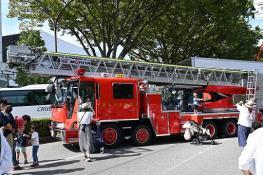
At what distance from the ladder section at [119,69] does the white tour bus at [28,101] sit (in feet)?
27.6

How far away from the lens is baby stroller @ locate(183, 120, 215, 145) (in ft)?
53.4

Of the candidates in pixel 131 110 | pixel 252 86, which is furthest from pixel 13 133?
pixel 252 86

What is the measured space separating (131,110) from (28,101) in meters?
10.6

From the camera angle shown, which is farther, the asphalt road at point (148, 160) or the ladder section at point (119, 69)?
the ladder section at point (119, 69)

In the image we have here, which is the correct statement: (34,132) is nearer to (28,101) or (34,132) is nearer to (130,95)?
(130,95)

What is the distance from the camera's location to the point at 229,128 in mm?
19125

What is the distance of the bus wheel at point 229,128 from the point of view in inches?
746

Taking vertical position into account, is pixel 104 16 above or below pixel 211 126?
above

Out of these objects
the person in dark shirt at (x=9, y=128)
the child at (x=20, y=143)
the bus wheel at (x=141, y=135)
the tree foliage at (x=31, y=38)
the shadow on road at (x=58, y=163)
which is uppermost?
the tree foliage at (x=31, y=38)

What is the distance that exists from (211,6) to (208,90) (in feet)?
30.2

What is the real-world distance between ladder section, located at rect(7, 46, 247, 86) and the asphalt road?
275cm

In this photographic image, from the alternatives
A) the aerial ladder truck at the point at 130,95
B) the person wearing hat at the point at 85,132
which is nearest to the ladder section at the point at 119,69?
the aerial ladder truck at the point at 130,95

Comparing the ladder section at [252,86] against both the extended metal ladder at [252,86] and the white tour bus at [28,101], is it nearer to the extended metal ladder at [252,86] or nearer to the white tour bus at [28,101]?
the extended metal ladder at [252,86]

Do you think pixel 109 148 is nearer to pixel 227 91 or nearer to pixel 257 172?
pixel 227 91
